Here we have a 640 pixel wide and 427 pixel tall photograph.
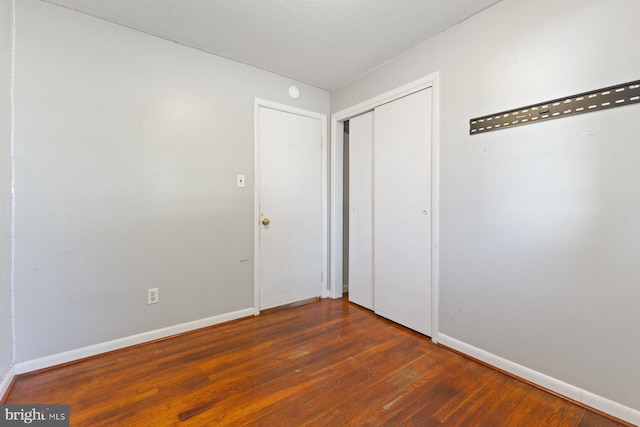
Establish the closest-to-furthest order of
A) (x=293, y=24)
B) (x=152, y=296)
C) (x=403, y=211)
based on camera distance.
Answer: (x=293, y=24) → (x=152, y=296) → (x=403, y=211)

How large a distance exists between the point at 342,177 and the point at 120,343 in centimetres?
257

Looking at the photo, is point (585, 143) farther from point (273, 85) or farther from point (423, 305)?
point (273, 85)

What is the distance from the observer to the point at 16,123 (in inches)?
66.7

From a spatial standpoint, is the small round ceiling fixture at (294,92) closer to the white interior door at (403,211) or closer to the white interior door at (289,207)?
the white interior door at (289,207)

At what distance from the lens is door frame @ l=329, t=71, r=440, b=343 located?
2.12 meters

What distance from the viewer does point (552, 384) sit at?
156cm

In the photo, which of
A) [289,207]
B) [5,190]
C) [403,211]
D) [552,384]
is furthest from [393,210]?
[5,190]

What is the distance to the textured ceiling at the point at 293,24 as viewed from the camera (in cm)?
179

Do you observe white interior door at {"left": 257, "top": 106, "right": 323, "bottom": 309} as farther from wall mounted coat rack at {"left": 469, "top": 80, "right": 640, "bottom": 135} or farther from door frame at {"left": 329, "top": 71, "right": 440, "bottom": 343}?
wall mounted coat rack at {"left": 469, "top": 80, "right": 640, "bottom": 135}

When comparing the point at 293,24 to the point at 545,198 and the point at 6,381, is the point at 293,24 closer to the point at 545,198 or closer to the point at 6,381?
the point at 545,198

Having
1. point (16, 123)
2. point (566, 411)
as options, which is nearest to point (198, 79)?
point (16, 123)

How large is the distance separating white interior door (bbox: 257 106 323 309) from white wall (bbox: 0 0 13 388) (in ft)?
5.48

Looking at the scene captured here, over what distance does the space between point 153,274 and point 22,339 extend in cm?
79

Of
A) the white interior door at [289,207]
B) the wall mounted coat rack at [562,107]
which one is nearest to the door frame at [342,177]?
the white interior door at [289,207]
